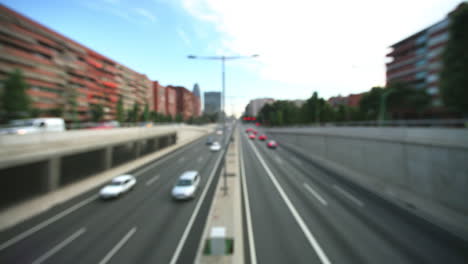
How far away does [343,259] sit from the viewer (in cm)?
786

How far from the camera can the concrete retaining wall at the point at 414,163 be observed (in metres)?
9.75

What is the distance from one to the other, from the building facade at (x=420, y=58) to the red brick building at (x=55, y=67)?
79518 millimetres

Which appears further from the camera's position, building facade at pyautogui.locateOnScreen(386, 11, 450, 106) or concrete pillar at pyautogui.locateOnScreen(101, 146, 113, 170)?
building facade at pyautogui.locateOnScreen(386, 11, 450, 106)

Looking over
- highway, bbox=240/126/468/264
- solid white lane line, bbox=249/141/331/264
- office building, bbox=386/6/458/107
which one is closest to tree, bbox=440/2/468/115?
highway, bbox=240/126/468/264

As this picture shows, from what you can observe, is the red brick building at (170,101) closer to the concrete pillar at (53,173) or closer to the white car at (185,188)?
the concrete pillar at (53,173)

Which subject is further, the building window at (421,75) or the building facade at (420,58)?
the building window at (421,75)

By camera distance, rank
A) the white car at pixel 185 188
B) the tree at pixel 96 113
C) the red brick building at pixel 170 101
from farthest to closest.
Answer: the red brick building at pixel 170 101
the tree at pixel 96 113
the white car at pixel 185 188

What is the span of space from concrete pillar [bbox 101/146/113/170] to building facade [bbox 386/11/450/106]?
2097 inches

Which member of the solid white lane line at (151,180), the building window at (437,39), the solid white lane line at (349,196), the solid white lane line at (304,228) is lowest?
the solid white lane line at (151,180)

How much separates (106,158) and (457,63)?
38199 millimetres

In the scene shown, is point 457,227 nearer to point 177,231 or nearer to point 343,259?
point 343,259

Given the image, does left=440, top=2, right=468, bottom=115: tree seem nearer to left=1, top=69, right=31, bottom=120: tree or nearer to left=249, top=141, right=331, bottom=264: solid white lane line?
left=249, top=141, right=331, bottom=264: solid white lane line

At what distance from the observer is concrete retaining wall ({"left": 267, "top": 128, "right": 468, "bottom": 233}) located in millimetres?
9750

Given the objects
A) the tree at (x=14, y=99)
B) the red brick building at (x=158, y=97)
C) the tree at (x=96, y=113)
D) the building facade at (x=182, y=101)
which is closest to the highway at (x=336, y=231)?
the tree at (x=14, y=99)
